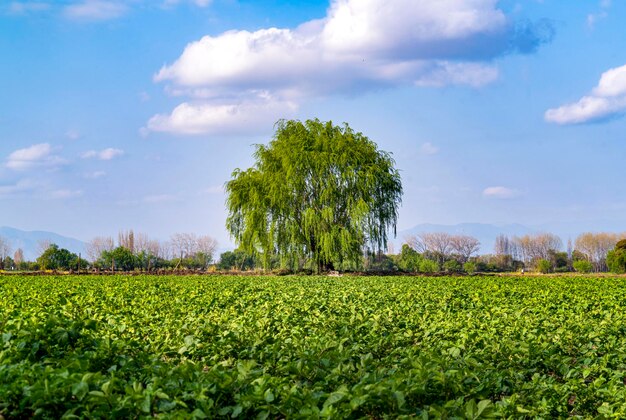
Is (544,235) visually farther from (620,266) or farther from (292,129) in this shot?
(292,129)

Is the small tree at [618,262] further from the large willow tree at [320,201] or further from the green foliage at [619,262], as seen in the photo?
the large willow tree at [320,201]

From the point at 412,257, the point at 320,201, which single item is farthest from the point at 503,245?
the point at 320,201

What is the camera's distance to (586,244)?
315 feet

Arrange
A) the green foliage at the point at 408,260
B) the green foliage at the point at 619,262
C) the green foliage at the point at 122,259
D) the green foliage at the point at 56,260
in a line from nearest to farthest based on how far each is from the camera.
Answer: the green foliage at the point at 619,262, the green foliage at the point at 56,260, the green foliage at the point at 122,259, the green foliage at the point at 408,260

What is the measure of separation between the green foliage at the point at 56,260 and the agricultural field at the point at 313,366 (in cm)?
4538

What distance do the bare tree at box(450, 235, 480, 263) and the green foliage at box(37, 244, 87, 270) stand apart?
56035 millimetres

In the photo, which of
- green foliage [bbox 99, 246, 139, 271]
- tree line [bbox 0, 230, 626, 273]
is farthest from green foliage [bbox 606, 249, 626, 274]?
green foliage [bbox 99, 246, 139, 271]

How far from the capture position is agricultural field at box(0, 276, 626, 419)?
13.7ft

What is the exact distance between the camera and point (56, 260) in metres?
55.7

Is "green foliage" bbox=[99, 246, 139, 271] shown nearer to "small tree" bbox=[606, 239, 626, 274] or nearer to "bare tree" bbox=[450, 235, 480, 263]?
"small tree" bbox=[606, 239, 626, 274]

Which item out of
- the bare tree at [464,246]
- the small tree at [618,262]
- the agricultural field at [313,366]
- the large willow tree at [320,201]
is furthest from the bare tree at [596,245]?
the agricultural field at [313,366]

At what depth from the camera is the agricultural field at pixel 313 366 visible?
4164mm

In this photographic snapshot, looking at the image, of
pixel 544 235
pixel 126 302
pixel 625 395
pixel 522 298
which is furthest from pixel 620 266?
pixel 544 235

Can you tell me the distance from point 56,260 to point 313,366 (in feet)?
181
